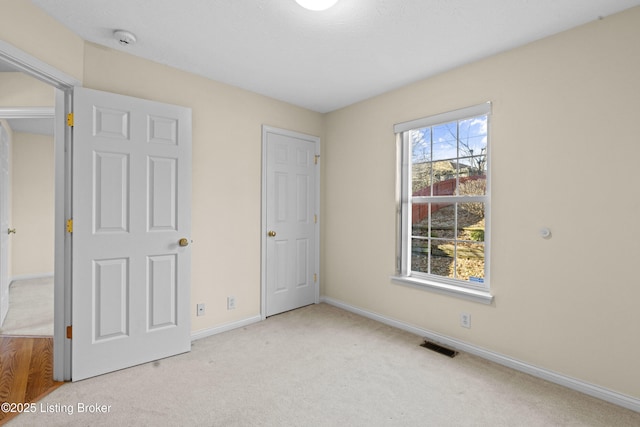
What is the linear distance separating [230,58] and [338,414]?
2.76 meters

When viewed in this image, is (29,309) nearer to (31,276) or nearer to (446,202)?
(31,276)

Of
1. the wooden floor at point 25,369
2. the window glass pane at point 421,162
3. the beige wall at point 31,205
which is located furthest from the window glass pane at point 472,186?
the beige wall at point 31,205

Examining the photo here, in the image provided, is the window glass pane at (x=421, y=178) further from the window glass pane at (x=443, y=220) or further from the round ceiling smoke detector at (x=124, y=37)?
the round ceiling smoke detector at (x=124, y=37)

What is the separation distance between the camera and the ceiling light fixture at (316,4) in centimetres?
174

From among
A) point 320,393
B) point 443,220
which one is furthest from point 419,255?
point 320,393

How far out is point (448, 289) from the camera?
274 centimetres

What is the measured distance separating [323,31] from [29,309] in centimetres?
456

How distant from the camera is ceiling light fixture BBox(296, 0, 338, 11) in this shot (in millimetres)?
1741

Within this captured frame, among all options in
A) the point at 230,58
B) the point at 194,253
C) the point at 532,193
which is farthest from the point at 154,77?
the point at 532,193

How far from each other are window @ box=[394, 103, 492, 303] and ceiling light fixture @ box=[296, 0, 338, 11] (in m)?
1.51

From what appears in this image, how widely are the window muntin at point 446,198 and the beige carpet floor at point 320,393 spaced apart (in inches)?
30.8

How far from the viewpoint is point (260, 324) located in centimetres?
324

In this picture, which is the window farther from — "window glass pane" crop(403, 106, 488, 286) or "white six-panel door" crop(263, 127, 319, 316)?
"white six-panel door" crop(263, 127, 319, 316)

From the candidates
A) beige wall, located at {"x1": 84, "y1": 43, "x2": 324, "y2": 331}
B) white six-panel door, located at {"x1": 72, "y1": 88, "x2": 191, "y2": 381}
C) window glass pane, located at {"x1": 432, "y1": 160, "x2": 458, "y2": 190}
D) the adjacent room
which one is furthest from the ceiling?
window glass pane, located at {"x1": 432, "y1": 160, "x2": 458, "y2": 190}
